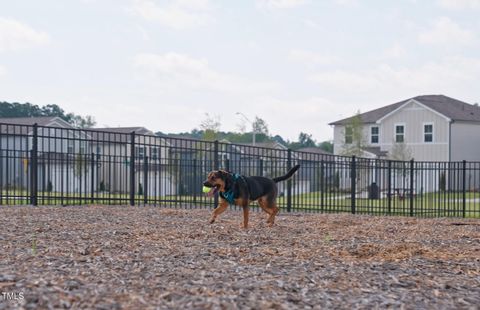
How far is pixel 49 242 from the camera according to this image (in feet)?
24.3

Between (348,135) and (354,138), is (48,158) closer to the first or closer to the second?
(354,138)

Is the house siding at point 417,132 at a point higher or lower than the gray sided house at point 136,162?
higher

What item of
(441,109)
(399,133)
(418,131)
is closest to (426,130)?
(418,131)

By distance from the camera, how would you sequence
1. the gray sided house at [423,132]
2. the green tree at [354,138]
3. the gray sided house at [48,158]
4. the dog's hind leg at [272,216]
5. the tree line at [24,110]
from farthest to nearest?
the tree line at [24,110] < the gray sided house at [423,132] < the green tree at [354,138] < the gray sided house at [48,158] < the dog's hind leg at [272,216]

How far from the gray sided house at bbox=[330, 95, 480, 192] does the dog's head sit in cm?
3598

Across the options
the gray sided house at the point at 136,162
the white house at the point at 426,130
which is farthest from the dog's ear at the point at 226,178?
the white house at the point at 426,130

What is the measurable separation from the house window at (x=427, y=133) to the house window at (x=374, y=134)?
12.6 ft

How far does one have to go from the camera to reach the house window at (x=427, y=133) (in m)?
48.4

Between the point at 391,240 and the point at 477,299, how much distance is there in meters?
4.14

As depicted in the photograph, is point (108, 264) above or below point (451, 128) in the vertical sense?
below

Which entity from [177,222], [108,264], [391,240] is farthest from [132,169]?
[108,264]

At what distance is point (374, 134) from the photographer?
5172 centimetres

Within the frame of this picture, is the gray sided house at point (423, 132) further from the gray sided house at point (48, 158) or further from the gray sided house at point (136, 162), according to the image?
the gray sided house at point (136, 162)

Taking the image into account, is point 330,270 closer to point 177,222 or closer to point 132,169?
point 177,222
